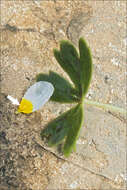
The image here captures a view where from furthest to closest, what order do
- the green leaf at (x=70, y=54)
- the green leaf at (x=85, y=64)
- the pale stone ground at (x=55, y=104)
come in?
the pale stone ground at (x=55, y=104) → the green leaf at (x=70, y=54) → the green leaf at (x=85, y=64)

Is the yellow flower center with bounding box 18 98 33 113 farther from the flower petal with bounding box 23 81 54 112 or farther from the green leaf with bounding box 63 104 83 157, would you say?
the green leaf with bounding box 63 104 83 157

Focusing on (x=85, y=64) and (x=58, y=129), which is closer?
(x=85, y=64)

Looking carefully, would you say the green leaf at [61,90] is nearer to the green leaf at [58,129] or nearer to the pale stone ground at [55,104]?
the green leaf at [58,129]

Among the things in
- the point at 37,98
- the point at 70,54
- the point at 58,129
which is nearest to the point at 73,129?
the point at 58,129

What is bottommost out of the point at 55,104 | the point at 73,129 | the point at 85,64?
the point at 55,104

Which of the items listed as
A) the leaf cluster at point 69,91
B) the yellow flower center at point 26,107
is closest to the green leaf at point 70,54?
the leaf cluster at point 69,91

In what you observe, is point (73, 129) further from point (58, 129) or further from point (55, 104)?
point (55, 104)

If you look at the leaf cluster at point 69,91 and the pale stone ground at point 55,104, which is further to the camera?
the pale stone ground at point 55,104
